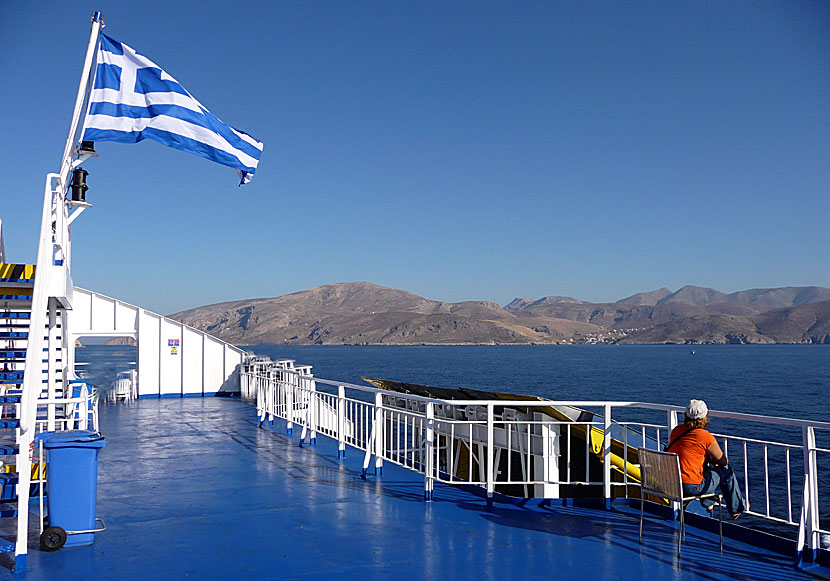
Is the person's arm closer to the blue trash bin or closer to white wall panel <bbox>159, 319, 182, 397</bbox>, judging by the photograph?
the blue trash bin

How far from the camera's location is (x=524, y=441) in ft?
40.4

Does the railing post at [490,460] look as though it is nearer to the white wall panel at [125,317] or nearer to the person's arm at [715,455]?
the person's arm at [715,455]

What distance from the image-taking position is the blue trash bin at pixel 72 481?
5102 mm

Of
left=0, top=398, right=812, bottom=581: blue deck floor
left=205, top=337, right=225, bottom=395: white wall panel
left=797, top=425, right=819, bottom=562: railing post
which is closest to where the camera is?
left=0, top=398, right=812, bottom=581: blue deck floor

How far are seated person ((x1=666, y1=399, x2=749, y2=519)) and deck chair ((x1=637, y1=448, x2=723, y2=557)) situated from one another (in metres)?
0.07

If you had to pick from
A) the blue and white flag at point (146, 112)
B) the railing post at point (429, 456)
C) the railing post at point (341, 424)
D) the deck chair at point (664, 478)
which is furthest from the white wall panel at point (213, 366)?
the deck chair at point (664, 478)

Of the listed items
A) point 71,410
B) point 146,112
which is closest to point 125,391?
point 71,410

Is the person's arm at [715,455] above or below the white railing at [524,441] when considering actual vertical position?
above

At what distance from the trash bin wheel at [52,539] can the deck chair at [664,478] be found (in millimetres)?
4365

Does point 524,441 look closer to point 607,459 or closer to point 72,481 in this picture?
point 607,459

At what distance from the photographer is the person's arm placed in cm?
513

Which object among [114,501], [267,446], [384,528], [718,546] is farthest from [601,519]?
[267,446]

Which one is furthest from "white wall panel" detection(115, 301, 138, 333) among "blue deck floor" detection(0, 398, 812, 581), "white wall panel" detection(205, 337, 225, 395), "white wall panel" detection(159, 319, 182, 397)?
"blue deck floor" detection(0, 398, 812, 581)

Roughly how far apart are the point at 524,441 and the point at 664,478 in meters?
7.40
